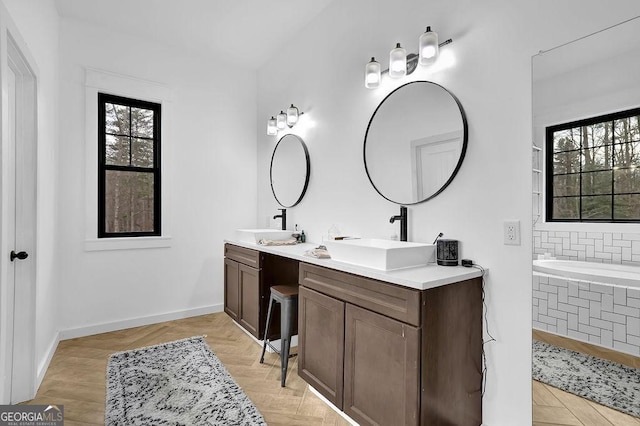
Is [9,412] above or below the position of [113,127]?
below

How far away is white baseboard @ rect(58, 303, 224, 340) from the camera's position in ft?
10.5

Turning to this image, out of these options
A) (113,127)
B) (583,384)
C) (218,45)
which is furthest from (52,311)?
(583,384)

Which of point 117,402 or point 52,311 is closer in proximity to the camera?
point 117,402

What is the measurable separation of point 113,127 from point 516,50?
3552 mm

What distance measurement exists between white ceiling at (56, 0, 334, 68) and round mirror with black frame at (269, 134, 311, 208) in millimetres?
1048

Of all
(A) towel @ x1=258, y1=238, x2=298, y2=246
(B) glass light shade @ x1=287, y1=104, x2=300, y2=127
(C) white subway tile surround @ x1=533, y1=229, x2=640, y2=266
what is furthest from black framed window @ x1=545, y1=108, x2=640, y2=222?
(B) glass light shade @ x1=287, y1=104, x2=300, y2=127

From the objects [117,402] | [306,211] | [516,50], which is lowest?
[117,402]

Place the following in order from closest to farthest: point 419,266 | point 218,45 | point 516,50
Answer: point 516,50, point 419,266, point 218,45

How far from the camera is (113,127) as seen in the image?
11.4 feet

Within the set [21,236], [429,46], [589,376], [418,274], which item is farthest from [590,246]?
[21,236]

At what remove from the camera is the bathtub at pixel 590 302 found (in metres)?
1.28

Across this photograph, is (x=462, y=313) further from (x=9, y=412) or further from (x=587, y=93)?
(x=9, y=412)

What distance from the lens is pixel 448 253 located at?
6.31ft
